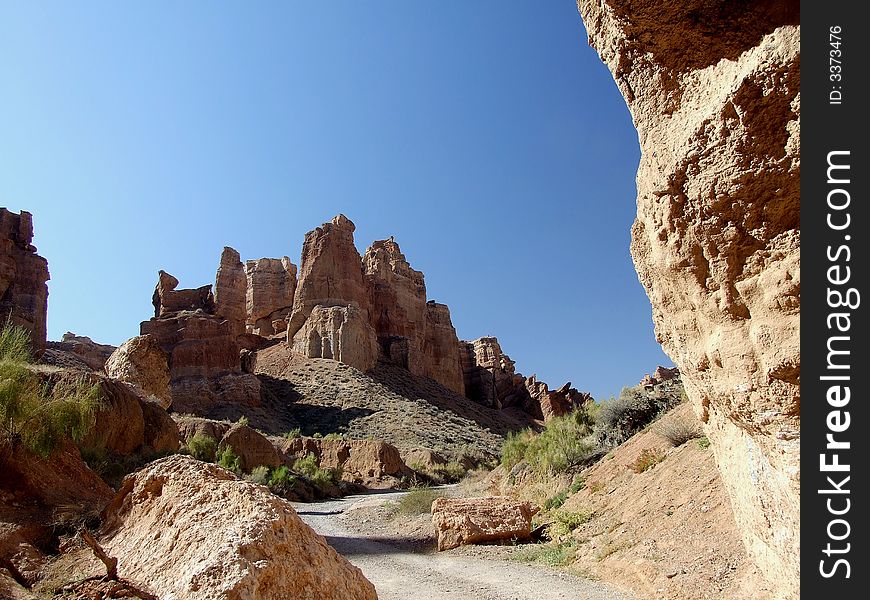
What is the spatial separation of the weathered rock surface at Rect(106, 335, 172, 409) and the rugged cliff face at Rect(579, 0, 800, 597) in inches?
951

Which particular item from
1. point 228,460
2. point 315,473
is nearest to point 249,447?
point 315,473

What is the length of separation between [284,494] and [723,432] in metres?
20.4

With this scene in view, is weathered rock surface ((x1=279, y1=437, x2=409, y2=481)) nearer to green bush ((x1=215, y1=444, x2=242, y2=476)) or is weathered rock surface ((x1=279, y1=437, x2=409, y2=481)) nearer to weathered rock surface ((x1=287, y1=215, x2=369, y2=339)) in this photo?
green bush ((x1=215, y1=444, x2=242, y2=476))

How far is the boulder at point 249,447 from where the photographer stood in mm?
25016

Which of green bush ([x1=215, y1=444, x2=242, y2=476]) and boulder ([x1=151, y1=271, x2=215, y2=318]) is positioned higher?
boulder ([x1=151, y1=271, x2=215, y2=318])

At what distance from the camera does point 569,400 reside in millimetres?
71125

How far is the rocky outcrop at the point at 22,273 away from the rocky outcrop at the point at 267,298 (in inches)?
1244

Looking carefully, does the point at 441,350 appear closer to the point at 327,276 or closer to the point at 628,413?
the point at 327,276

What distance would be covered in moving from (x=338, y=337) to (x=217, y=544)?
197 feet

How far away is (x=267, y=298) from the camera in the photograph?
80000 millimetres

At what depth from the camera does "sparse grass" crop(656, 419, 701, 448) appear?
1189 cm

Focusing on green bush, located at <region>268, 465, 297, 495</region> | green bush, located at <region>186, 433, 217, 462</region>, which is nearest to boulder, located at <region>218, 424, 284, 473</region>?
green bush, located at <region>186, 433, 217, 462</region>
